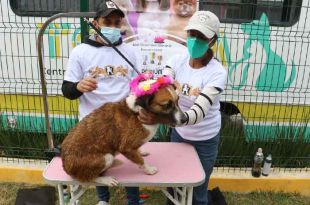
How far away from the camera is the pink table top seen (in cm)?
222

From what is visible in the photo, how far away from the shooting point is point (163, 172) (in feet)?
7.64

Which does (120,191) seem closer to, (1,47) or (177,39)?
(177,39)

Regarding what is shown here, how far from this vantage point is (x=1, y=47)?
14.8 ft

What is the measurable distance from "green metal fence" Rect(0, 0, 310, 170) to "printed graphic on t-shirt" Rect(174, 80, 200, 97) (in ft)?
5.42

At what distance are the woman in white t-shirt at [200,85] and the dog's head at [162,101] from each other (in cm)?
8

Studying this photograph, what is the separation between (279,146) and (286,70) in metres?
0.97

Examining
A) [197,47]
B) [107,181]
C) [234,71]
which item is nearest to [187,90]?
[197,47]

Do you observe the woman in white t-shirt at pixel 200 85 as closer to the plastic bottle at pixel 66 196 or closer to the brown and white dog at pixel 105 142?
the brown and white dog at pixel 105 142

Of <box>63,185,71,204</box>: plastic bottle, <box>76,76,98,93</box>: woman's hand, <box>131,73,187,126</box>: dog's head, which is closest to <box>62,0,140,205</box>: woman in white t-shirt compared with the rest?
<box>76,76,98,93</box>: woman's hand

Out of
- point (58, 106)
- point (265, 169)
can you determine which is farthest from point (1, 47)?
point (265, 169)

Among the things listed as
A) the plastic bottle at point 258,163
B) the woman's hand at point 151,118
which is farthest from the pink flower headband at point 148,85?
the plastic bottle at point 258,163

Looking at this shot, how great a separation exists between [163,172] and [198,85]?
640 millimetres

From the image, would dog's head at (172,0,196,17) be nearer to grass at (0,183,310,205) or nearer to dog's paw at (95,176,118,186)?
grass at (0,183,310,205)

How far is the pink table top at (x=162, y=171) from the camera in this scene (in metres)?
2.22
